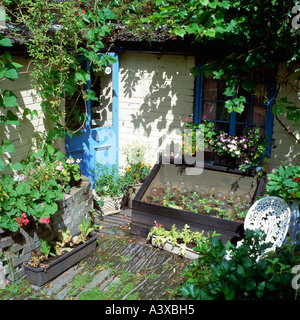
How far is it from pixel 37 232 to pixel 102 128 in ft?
9.98

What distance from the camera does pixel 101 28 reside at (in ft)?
22.3

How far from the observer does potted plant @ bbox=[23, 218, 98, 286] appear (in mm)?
5457

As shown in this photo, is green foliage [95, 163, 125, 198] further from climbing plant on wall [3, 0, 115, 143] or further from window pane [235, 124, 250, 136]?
window pane [235, 124, 250, 136]

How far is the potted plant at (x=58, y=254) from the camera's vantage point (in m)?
5.46

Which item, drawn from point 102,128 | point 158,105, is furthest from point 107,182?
point 158,105

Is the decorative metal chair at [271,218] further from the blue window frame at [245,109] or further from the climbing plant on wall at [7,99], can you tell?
the climbing plant on wall at [7,99]

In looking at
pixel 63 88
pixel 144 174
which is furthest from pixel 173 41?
pixel 144 174

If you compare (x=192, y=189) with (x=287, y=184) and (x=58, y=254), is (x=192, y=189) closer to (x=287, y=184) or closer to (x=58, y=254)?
(x=287, y=184)

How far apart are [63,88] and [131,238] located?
282 cm

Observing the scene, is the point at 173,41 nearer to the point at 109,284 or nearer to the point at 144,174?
the point at 144,174

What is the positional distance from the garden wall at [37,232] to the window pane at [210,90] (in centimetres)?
278

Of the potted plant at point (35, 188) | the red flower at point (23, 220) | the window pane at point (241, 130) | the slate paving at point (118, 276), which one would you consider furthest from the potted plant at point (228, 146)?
the red flower at point (23, 220)

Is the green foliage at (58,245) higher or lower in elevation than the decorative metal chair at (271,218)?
lower
